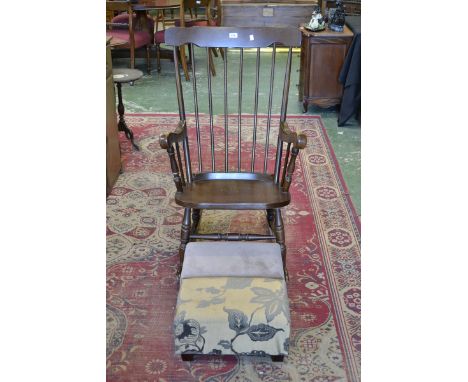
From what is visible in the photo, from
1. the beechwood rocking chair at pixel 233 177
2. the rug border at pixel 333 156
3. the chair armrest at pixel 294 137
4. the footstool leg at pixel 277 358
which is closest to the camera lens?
the footstool leg at pixel 277 358

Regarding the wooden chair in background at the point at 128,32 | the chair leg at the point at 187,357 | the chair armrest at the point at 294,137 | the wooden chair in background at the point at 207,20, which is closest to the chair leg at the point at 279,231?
the chair armrest at the point at 294,137

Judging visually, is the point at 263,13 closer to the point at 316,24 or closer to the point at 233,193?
the point at 316,24

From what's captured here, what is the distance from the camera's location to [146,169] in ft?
12.3

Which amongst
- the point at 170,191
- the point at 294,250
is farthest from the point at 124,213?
the point at 294,250

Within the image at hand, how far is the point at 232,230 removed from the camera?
2.93m

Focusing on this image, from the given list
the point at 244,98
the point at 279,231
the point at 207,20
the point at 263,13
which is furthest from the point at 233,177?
the point at 263,13

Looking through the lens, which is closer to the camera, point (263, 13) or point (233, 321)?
point (233, 321)

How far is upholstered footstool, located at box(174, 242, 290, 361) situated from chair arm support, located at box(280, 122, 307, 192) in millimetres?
415

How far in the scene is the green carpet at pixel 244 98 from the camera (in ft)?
13.1

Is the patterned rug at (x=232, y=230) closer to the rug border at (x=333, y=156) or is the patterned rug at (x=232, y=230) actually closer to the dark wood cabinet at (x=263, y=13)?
the rug border at (x=333, y=156)

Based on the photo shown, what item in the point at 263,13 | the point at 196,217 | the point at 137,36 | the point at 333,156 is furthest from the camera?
the point at 263,13

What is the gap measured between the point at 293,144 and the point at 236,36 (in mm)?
528

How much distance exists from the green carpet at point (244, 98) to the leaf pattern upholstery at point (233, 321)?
56.4 inches
